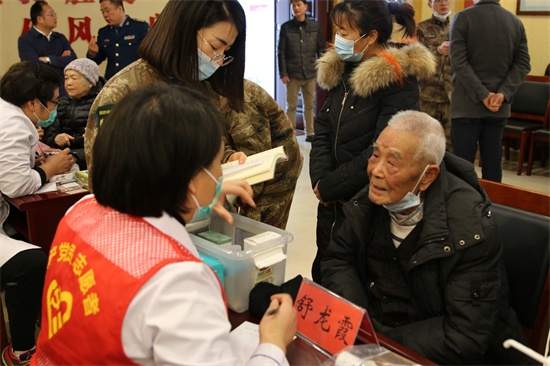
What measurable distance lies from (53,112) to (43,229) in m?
0.77

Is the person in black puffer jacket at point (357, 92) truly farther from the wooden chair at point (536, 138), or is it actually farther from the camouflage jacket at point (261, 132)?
the wooden chair at point (536, 138)

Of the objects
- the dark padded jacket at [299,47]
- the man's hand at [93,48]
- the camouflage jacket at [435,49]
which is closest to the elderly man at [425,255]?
the camouflage jacket at [435,49]

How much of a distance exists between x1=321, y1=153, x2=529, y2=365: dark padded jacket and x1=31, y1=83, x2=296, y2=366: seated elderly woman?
1.85 feet

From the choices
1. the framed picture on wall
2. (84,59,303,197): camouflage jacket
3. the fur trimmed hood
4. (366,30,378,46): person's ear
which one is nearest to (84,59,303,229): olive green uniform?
(84,59,303,197): camouflage jacket

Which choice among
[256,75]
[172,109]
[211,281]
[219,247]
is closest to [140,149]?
[172,109]

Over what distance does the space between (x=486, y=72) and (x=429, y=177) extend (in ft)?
7.75

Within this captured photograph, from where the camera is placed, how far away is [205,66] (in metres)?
1.63

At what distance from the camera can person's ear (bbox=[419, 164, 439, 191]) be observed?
1367 millimetres

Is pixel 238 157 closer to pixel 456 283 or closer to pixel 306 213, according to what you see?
pixel 456 283

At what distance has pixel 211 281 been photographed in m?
0.78

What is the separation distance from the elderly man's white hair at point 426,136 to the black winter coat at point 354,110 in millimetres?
593

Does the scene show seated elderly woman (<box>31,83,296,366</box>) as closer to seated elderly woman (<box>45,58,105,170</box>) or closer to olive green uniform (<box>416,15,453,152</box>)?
seated elderly woman (<box>45,58,105,170</box>)

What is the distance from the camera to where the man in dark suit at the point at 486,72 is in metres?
3.20

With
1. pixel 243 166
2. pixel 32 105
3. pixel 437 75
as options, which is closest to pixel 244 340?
pixel 243 166
